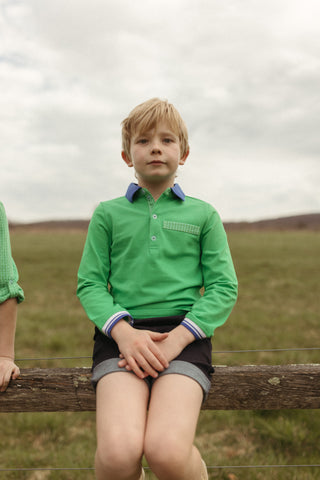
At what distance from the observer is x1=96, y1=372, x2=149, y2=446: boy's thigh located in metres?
1.84

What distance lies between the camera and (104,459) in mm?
1830

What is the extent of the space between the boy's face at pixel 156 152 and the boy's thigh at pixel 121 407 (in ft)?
3.41

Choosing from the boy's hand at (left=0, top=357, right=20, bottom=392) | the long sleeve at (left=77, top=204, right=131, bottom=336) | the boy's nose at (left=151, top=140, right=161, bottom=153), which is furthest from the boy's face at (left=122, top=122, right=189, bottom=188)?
the boy's hand at (left=0, top=357, right=20, bottom=392)

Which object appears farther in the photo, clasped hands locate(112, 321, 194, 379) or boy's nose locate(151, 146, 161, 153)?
boy's nose locate(151, 146, 161, 153)

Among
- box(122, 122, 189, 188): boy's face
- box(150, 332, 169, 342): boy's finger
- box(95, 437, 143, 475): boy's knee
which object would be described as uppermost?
box(122, 122, 189, 188): boy's face

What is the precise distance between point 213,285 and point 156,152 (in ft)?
2.46

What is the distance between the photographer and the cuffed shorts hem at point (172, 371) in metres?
2.07

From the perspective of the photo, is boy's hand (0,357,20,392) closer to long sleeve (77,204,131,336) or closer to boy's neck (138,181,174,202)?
long sleeve (77,204,131,336)

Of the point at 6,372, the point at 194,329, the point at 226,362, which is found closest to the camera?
the point at 194,329

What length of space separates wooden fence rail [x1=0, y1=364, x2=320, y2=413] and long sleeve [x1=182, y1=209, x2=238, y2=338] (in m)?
0.30

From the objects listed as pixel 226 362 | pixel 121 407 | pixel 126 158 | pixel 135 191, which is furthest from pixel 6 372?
pixel 226 362

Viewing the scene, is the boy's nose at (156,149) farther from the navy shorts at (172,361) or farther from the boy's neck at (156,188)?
the navy shorts at (172,361)

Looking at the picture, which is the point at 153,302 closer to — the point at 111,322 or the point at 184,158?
the point at 111,322

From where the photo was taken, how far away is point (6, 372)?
2.28m
